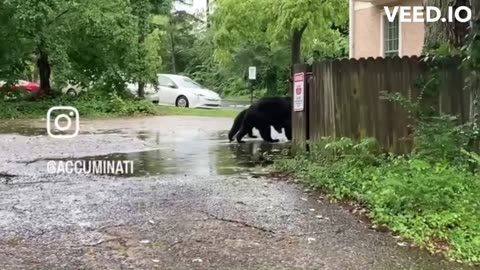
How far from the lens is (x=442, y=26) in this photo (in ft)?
30.0

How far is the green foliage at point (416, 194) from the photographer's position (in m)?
5.43

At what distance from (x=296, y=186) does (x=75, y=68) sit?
54.5 ft

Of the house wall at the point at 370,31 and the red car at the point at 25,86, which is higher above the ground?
the house wall at the point at 370,31

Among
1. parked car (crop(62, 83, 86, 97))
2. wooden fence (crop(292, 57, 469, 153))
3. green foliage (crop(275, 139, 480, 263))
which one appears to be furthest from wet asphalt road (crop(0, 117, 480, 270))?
parked car (crop(62, 83, 86, 97))

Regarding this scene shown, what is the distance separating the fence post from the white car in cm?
1699

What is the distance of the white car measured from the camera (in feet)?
90.4

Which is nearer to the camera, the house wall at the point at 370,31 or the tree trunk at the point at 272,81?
the house wall at the point at 370,31

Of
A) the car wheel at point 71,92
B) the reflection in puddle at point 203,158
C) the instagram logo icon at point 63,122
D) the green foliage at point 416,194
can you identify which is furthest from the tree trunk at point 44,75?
the green foliage at point 416,194

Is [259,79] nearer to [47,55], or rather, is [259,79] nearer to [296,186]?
[47,55]

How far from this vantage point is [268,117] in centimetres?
1284

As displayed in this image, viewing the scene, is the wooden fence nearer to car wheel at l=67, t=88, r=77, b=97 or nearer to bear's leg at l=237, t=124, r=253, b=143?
bear's leg at l=237, t=124, r=253, b=143

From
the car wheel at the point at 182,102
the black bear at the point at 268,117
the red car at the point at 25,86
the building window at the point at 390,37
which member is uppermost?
the building window at the point at 390,37

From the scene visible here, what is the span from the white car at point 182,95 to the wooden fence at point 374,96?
58.0ft

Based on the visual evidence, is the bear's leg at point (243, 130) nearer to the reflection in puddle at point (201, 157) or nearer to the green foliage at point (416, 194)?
the reflection in puddle at point (201, 157)
